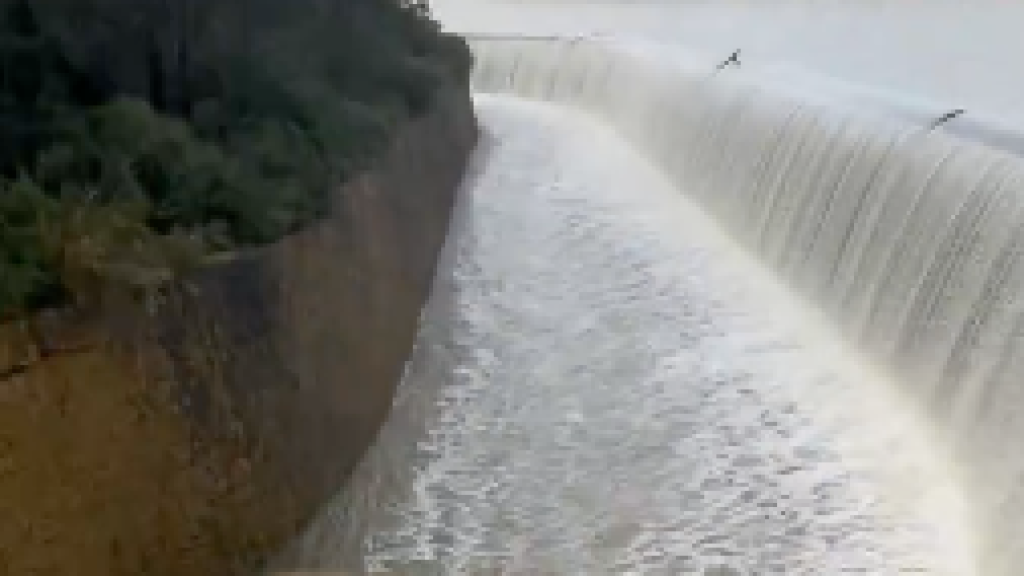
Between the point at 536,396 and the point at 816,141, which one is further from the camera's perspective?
the point at 816,141

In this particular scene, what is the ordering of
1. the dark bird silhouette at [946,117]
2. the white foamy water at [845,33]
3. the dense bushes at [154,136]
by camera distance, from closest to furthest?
the dense bushes at [154,136] < the dark bird silhouette at [946,117] < the white foamy water at [845,33]

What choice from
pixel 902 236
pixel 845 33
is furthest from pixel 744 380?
pixel 845 33

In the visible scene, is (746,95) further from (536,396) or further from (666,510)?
(666,510)

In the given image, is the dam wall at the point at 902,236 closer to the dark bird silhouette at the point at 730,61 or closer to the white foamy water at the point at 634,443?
the white foamy water at the point at 634,443

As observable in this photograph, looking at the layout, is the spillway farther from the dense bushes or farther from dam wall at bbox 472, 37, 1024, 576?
the dense bushes

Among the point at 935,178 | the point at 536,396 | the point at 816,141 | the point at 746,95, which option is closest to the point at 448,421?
the point at 536,396

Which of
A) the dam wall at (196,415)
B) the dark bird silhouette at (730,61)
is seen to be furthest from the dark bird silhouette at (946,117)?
the dark bird silhouette at (730,61)
